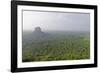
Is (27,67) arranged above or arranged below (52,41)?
below

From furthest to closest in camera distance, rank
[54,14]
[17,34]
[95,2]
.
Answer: [95,2] < [54,14] < [17,34]

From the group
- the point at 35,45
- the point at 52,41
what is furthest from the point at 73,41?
the point at 35,45

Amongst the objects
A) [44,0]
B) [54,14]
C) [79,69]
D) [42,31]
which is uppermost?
[44,0]

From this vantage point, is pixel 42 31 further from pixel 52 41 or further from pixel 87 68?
pixel 87 68

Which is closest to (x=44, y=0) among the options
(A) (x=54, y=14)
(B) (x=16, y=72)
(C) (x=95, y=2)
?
(A) (x=54, y=14)

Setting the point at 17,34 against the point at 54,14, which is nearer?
the point at 17,34

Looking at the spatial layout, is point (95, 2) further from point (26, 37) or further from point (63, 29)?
point (26, 37)

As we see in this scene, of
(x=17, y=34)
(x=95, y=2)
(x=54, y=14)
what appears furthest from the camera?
(x=95, y=2)
